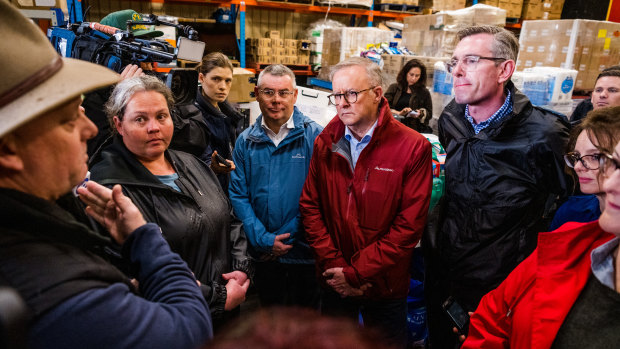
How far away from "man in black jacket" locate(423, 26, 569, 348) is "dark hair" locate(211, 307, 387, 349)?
143 cm

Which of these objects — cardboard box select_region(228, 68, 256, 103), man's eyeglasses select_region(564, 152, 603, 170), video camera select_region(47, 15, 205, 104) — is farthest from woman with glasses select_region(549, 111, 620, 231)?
cardboard box select_region(228, 68, 256, 103)

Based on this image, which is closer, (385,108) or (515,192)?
(515,192)

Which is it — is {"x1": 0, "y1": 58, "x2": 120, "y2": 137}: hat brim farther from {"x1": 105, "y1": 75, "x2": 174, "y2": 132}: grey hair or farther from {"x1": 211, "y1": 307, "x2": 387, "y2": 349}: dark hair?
{"x1": 105, "y1": 75, "x2": 174, "y2": 132}: grey hair

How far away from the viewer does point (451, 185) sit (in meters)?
1.83

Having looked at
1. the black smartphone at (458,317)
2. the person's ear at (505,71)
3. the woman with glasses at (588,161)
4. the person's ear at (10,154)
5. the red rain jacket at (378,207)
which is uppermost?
the person's ear at (505,71)

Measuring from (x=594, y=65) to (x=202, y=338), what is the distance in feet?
18.1

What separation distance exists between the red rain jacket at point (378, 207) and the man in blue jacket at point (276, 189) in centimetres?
26

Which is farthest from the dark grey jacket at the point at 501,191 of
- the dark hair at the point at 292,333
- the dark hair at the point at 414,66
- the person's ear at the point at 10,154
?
the dark hair at the point at 414,66

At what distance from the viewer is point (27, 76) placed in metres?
0.58

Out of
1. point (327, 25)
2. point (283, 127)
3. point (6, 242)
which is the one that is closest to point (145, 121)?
point (283, 127)

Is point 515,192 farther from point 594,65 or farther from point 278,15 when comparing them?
point 278,15

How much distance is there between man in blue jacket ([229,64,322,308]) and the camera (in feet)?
6.81

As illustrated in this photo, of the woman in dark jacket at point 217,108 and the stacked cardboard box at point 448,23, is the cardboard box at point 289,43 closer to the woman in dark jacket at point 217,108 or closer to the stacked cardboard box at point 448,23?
the stacked cardboard box at point 448,23

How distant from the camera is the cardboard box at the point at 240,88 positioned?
13.2 ft
